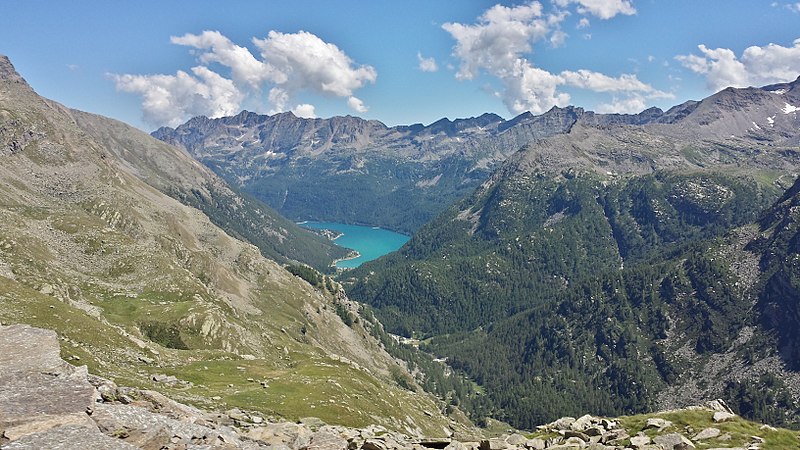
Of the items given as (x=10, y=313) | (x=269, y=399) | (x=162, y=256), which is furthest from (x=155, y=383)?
(x=162, y=256)

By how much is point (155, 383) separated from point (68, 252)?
354 ft

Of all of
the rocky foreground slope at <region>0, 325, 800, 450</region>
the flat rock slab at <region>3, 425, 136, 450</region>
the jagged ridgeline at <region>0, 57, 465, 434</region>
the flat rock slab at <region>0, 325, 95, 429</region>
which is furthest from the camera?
the jagged ridgeline at <region>0, 57, 465, 434</region>

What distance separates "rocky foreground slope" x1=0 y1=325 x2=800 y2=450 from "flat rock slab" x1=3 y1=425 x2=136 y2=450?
1.6 inches

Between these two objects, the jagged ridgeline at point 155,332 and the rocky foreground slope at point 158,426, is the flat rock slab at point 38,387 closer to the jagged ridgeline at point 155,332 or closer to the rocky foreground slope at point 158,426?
the rocky foreground slope at point 158,426

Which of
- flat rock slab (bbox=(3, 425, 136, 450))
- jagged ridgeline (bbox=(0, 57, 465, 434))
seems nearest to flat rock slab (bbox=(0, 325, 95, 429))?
jagged ridgeline (bbox=(0, 57, 465, 434))

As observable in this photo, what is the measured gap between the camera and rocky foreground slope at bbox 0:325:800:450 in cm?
2383

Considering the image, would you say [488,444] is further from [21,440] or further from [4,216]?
[4,216]

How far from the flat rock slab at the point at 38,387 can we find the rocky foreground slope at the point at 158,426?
0.05 meters

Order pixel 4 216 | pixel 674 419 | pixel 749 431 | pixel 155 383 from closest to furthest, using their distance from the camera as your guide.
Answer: pixel 749 431
pixel 674 419
pixel 155 383
pixel 4 216

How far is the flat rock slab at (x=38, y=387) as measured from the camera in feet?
82.6

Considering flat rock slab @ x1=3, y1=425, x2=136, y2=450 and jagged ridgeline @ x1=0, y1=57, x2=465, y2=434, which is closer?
flat rock slab @ x1=3, y1=425, x2=136, y2=450

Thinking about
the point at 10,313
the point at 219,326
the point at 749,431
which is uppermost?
the point at 749,431

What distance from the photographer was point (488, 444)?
41906 mm

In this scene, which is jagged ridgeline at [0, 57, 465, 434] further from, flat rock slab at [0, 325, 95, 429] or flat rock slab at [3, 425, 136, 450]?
flat rock slab at [3, 425, 136, 450]
